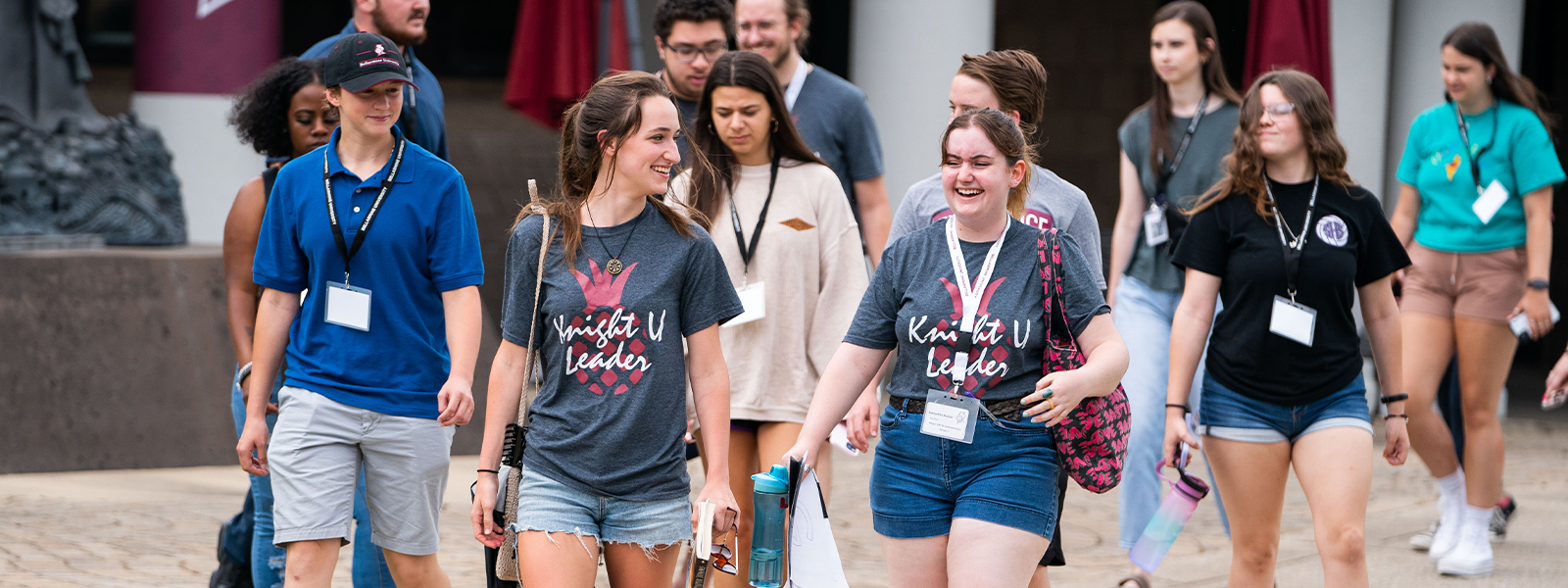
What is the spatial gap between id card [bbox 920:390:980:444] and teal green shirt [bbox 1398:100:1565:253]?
360 cm

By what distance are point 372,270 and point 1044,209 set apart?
5.84 ft

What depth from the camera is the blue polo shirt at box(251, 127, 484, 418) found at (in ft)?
12.4

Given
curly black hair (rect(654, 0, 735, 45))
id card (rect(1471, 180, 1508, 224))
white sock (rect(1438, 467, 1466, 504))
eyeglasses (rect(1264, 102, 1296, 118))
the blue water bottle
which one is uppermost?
curly black hair (rect(654, 0, 735, 45))

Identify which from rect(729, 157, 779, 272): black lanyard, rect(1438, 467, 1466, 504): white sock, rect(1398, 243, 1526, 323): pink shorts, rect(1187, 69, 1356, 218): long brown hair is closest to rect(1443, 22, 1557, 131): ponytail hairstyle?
rect(1398, 243, 1526, 323): pink shorts

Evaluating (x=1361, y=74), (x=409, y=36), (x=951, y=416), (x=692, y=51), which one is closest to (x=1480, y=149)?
(x=692, y=51)

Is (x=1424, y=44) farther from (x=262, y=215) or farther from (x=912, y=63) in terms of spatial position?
(x=262, y=215)

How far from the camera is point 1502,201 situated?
19.9ft

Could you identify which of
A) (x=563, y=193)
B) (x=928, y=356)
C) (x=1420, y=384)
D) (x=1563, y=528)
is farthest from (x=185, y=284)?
(x=1563, y=528)

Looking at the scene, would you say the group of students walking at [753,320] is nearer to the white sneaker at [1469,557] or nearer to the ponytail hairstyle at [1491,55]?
the ponytail hairstyle at [1491,55]

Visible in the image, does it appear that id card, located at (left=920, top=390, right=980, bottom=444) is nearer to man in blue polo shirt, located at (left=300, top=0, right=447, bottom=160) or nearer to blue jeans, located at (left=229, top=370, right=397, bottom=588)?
blue jeans, located at (left=229, top=370, right=397, bottom=588)

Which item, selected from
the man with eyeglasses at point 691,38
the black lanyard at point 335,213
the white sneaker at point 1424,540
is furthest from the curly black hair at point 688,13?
the white sneaker at point 1424,540

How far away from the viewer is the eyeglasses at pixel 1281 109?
4.34 metres

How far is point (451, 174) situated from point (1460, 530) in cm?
423

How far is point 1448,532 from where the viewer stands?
6.10 metres
